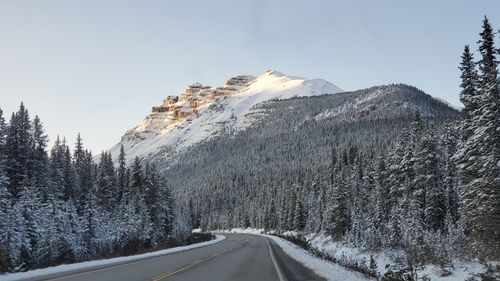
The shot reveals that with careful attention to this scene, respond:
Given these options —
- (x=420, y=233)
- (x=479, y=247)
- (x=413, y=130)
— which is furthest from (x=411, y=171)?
(x=479, y=247)

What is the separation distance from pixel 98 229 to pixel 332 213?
92.3 ft

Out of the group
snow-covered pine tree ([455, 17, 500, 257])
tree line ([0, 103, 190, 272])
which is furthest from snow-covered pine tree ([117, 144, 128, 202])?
snow-covered pine tree ([455, 17, 500, 257])

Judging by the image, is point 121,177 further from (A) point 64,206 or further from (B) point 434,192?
(B) point 434,192

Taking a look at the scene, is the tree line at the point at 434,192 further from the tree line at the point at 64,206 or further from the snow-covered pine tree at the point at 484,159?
the tree line at the point at 64,206

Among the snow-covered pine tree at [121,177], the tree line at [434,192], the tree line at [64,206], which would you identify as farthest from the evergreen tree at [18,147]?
the tree line at [434,192]

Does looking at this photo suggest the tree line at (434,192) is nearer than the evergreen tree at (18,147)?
Yes

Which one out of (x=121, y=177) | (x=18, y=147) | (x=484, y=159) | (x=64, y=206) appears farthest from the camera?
(x=121, y=177)

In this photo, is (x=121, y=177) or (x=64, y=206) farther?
(x=121, y=177)

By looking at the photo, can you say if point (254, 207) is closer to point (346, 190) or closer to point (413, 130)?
point (346, 190)

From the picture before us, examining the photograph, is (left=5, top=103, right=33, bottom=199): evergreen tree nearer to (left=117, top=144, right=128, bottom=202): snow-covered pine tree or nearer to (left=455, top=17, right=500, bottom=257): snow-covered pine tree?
(left=117, top=144, right=128, bottom=202): snow-covered pine tree

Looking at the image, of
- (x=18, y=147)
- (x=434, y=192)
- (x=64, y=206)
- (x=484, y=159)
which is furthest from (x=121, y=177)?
(x=484, y=159)

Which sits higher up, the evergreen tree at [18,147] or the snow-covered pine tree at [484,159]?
the evergreen tree at [18,147]

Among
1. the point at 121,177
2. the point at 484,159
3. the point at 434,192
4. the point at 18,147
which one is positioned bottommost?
the point at 434,192

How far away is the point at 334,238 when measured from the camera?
190 ft
